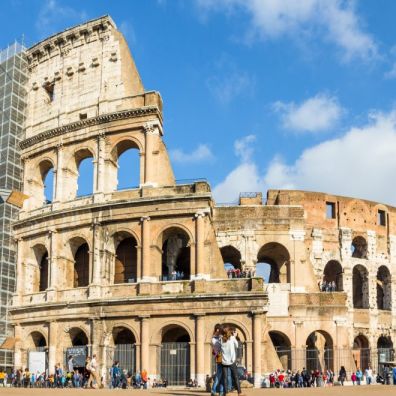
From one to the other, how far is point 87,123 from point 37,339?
9.88 meters

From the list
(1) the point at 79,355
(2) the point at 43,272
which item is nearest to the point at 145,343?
(1) the point at 79,355

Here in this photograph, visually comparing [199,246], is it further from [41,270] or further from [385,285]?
[385,285]

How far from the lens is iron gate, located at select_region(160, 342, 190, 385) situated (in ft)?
87.1

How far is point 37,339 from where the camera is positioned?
2997 centimetres

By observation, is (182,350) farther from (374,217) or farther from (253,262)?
(374,217)

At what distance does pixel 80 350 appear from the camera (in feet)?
90.3

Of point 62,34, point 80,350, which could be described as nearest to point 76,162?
point 62,34

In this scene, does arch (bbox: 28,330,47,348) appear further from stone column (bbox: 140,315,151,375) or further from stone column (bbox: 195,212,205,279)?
stone column (bbox: 195,212,205,279)

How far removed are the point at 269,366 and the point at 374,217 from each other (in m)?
14.0

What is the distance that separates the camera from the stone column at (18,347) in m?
29.6

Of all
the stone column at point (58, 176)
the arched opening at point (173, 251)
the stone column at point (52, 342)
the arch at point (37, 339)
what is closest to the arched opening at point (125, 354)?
the stone column at point (52, 342)

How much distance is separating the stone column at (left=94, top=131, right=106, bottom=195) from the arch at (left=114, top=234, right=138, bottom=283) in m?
2.45

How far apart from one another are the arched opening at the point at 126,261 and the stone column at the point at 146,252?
1639mm

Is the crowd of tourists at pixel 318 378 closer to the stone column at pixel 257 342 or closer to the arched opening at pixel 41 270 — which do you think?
the stone column at pixel 257 342
